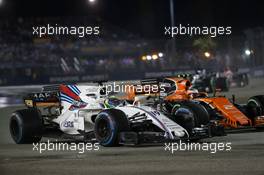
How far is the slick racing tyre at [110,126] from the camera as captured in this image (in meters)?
11.6

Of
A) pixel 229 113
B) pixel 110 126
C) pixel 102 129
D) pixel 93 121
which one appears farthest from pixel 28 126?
pixel 229 113

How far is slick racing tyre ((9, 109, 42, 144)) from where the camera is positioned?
13016 millimetres

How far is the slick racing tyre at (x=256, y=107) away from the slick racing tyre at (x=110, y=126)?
13.5ft

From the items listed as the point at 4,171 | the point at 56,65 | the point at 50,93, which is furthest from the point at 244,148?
the point at 56,65

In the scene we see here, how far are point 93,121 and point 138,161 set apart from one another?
3.78 metres

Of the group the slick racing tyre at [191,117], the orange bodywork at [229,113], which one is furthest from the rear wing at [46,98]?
the orange bodywork at [229,113]

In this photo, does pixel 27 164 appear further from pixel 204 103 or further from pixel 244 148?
pixel 204 103

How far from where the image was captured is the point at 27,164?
932 centimetres

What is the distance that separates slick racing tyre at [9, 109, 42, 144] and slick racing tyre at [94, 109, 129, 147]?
1620mm

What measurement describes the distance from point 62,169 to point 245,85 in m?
30.2

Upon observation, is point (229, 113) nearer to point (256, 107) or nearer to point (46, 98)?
point (256, 107)

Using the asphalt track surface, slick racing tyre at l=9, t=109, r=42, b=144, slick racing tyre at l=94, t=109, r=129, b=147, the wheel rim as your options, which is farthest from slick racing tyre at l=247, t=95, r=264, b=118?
slick racing tyre at l=9, t=109, r=42, b=144

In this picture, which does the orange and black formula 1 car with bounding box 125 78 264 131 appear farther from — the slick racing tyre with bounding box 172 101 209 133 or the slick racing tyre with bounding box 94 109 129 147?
the slick racing tyre with bounding box 94 109 129 147

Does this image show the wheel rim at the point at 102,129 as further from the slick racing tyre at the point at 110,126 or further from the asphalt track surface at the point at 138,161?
the asphalt track surface at the point at 138,161
